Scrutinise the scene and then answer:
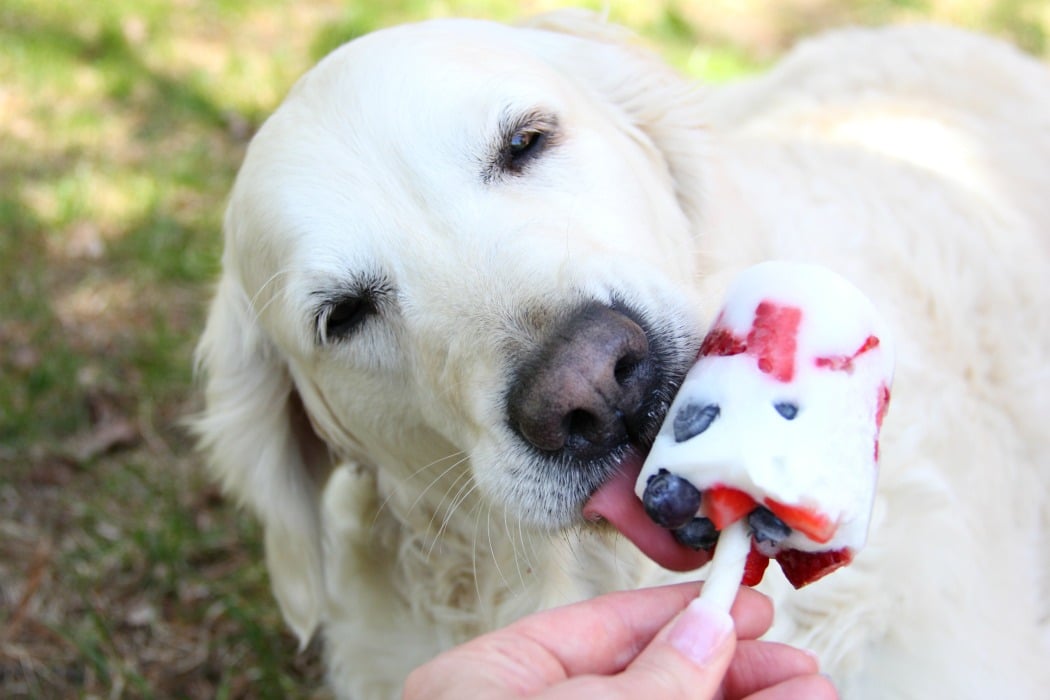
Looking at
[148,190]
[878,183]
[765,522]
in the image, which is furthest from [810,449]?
[148,190]

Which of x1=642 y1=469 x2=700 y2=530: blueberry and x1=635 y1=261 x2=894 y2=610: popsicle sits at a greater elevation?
x1=635 y1=261 x2=894 y2=610: popsicle

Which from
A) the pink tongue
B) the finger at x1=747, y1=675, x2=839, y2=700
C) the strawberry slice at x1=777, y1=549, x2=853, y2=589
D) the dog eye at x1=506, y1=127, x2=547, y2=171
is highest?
the dog eye at x1=506, y1=127, x2=547, y2=171

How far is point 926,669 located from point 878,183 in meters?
1.58

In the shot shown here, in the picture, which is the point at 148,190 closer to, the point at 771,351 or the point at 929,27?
the point at 929,27

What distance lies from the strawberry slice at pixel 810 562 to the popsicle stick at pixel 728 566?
13cm

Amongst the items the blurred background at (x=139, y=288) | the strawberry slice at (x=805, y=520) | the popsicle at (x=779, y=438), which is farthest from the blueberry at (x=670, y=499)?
the blurred background at (x=139, y=288)

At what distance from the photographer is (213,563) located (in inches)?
143

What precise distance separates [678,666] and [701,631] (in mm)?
70

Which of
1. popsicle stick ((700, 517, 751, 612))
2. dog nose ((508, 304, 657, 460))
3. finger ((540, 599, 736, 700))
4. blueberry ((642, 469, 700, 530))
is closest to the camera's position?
finger ((540, 599, 736, 700))

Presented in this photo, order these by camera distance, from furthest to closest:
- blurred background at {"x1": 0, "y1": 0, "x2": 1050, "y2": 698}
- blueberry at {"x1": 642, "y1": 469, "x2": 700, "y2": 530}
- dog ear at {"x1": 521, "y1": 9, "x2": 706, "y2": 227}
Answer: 1. blurred background at {"x1": 0, "y1": 0, "x2": 1050, "y2": 698}
2. dog ear at {"x1": 521, "y1": 9, "x2": 706, "y2": 227}
3. blueberry at {"x1": 642, "y1": 469, "x2": 700, "y2": 530}

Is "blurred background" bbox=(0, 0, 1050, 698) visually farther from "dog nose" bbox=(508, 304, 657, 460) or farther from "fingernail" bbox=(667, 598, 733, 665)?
"fingernail" bbox=(667, 598, 733, 665)

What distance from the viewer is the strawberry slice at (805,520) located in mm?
1468

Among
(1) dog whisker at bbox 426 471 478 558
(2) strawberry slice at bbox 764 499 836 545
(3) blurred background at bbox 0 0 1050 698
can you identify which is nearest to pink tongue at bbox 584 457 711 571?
(2) strawberry slice at bbox 764 499 836 545

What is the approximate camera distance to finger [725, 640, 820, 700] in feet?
5.27
